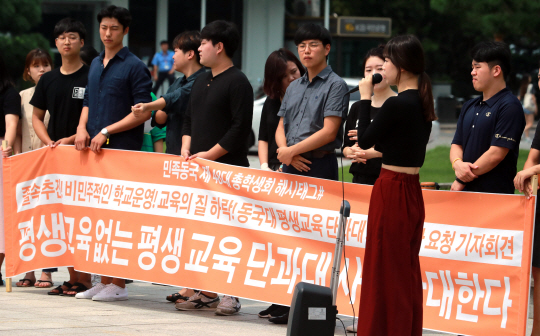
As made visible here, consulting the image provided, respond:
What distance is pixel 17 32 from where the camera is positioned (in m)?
20.9

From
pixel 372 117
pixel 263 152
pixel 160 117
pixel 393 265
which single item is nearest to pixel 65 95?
pixel 160 117

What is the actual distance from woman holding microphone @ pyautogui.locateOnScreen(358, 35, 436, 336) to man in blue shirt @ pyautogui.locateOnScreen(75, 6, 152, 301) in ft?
7.74

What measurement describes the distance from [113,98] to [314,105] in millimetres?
1696

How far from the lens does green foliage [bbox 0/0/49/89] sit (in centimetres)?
2002

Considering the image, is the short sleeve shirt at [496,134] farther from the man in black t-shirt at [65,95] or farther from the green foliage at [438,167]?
the green foliage at [438,167]

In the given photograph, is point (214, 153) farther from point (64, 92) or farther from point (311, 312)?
point (311, 312)

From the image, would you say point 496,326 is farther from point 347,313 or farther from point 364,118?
point 364,118

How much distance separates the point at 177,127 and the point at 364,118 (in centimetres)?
263

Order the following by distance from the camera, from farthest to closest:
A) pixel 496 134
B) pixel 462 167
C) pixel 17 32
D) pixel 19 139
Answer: pixel 17 32 → pixel 19 139 → pixel 462 167 → pixel 496 134

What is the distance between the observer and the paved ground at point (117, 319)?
5094 mm

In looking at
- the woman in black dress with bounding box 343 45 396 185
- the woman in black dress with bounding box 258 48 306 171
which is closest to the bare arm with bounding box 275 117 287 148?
the woman in black dress with bounding box 258 48 306 171

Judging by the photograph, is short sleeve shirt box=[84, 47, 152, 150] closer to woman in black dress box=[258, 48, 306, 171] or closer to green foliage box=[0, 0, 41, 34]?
woman in black dress box=[258, 48, 306, 171]

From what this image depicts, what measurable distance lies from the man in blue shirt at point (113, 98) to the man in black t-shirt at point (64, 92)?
301mm

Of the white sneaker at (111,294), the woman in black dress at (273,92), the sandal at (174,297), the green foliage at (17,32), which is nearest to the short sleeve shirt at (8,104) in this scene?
the white sneaker at (111,294)
